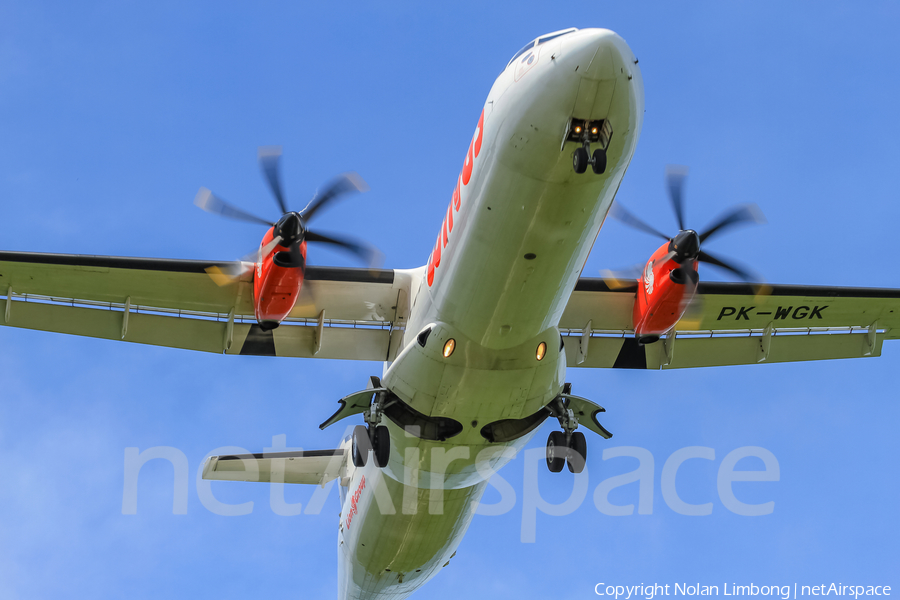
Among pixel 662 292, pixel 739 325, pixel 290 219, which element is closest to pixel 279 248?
pixel 290 219

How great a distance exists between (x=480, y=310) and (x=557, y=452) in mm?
3162

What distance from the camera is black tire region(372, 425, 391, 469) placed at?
1213 centimetres

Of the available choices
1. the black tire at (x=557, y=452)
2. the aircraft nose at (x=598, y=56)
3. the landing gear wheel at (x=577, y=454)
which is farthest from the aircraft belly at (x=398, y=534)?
the aircraft nose at (x=598, y=56)

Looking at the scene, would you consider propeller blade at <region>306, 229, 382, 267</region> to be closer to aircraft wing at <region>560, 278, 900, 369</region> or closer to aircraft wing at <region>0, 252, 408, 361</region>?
aircraft wing at <region>0, 252, 408, 361</region>

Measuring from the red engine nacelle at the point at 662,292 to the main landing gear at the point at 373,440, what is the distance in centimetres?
445

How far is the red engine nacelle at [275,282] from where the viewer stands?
12.0m

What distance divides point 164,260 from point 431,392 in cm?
464

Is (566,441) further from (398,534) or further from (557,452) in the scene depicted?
(398,534)

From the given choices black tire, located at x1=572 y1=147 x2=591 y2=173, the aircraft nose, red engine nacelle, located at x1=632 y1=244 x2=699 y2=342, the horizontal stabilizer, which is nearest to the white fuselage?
the aircraft nose

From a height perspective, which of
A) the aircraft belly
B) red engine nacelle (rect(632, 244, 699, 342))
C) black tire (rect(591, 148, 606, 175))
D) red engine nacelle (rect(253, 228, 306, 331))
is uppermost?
red engine nacelle (rect(632, 244, 699, 342))

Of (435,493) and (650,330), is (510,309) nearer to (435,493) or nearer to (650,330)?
(650,330)

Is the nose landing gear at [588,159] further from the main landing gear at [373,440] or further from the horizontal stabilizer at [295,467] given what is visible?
the horizontal stabilizer at [295,467]

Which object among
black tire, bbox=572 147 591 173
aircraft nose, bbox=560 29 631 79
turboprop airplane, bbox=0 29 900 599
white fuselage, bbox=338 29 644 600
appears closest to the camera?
aircraft nose, bbox=560 29 631 79

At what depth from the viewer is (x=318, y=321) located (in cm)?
1410
